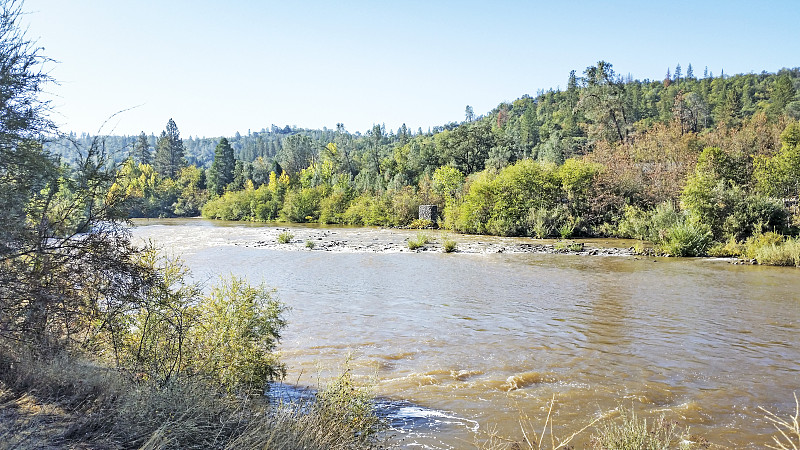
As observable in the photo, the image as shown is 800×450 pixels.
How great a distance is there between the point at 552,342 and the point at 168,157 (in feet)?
380

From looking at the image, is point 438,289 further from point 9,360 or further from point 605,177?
point 605,177

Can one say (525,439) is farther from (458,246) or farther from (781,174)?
(781,174)

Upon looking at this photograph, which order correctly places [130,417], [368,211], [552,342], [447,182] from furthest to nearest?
[368,211], [447,182], [552,342], [130,417]

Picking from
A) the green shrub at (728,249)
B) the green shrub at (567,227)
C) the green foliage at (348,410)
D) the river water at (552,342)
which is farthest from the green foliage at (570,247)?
the green foliage at (348,410)

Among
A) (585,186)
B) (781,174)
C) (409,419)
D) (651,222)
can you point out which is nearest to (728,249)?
(651,222)

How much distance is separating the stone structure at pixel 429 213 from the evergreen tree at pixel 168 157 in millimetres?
79322

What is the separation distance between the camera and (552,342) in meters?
11.1

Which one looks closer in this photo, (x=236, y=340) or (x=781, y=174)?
(x=236, y=340)

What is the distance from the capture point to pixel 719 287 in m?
16.6

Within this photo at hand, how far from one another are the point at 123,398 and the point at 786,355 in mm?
11533

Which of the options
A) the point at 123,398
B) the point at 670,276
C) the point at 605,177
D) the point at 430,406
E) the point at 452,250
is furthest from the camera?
the point at 605,177

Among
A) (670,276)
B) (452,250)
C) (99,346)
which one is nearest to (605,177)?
(452,250)

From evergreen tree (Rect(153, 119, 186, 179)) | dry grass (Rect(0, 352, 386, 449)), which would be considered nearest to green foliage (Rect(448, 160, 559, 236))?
dry grass (Rect(0, 352, 386, 449))

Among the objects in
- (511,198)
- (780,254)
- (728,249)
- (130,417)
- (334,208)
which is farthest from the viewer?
(334,208)
